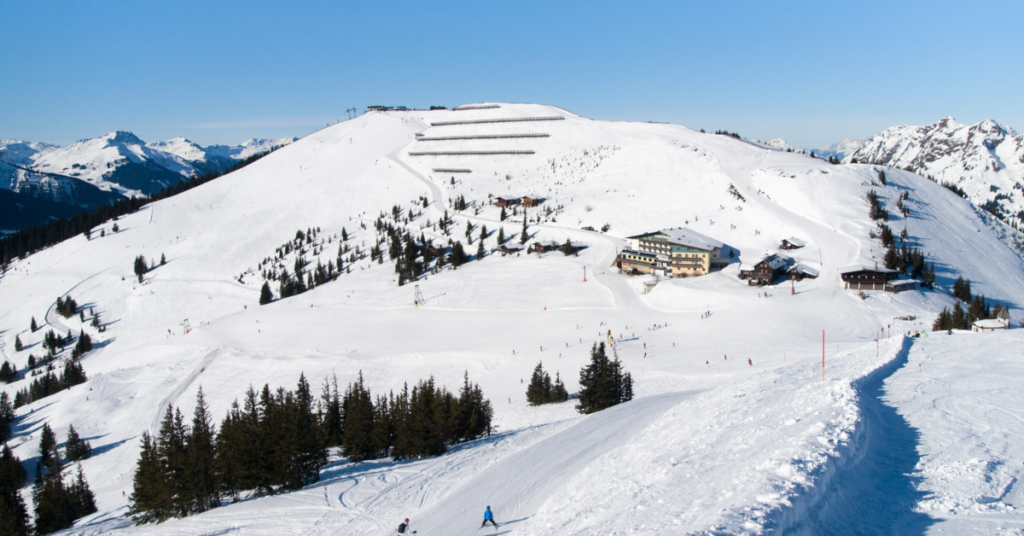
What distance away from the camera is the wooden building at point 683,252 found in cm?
6438

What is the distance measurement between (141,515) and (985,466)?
3375 centimetres

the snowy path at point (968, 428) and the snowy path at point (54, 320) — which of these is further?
the snowy path at point (54, 320)

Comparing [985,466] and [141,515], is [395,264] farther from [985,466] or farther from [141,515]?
[985,466]

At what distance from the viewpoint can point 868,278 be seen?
54594 millimetres

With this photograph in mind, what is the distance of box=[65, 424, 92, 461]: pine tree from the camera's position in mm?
41562

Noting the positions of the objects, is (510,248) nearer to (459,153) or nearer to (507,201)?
(507,201)

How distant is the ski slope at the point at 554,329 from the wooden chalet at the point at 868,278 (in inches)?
71.6

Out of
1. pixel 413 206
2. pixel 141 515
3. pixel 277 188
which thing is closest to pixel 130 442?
pixel 141 515

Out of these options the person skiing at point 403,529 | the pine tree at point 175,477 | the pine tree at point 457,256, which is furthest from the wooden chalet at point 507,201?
the person skiing at point 403,529

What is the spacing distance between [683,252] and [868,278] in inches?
752

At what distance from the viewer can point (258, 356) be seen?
55.8 m

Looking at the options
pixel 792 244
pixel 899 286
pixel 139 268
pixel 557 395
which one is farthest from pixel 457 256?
pixel 139 268

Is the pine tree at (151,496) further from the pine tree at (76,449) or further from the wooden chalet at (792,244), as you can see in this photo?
the wooden chalet at (792,244)

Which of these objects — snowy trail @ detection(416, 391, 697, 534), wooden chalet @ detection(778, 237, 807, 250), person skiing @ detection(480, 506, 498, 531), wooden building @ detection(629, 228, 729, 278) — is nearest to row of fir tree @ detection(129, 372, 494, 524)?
snowy trail @ detection(416, 391, 697, 534)
